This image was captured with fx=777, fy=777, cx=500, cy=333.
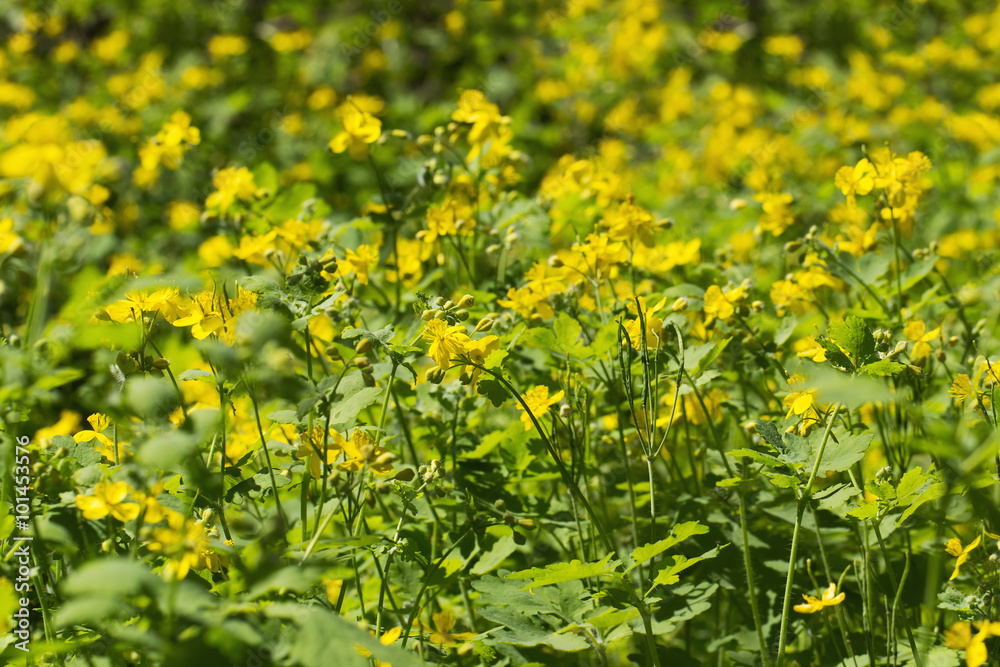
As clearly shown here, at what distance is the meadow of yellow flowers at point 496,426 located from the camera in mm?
1235

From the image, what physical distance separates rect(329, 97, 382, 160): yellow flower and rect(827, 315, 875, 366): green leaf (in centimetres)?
147

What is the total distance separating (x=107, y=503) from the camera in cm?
134

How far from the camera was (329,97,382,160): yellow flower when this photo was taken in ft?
7.76

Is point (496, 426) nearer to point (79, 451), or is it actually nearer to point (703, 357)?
point (703, 357)

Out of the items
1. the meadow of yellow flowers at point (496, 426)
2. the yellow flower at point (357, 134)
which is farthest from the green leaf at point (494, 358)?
the yellow flower at point (357, 134)

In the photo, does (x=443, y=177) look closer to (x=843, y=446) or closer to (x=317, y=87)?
(x=843, y=446)

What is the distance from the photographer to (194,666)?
921mm

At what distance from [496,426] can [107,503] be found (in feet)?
4.00

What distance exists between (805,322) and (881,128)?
163 inches

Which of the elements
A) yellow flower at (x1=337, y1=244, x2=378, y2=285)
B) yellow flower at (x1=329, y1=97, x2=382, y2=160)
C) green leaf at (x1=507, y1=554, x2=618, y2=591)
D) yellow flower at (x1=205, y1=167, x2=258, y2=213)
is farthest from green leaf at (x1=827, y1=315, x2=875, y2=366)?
yellow flower at (x1=205, y1=167, x2=258, y2=213)

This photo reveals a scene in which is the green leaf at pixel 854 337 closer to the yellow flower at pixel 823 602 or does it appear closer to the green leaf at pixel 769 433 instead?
the green leaf at pixel 769 433

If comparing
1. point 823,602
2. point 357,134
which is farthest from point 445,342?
point 357,134

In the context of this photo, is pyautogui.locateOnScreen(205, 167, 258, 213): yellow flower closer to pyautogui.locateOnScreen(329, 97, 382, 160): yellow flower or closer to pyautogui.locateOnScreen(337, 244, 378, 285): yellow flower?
pyautogui.locateOnScreen(329, 97, 382, 160): yellow flower

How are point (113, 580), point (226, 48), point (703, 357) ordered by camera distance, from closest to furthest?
point (113, 580)
point (703, 357)
point (226, 48)
